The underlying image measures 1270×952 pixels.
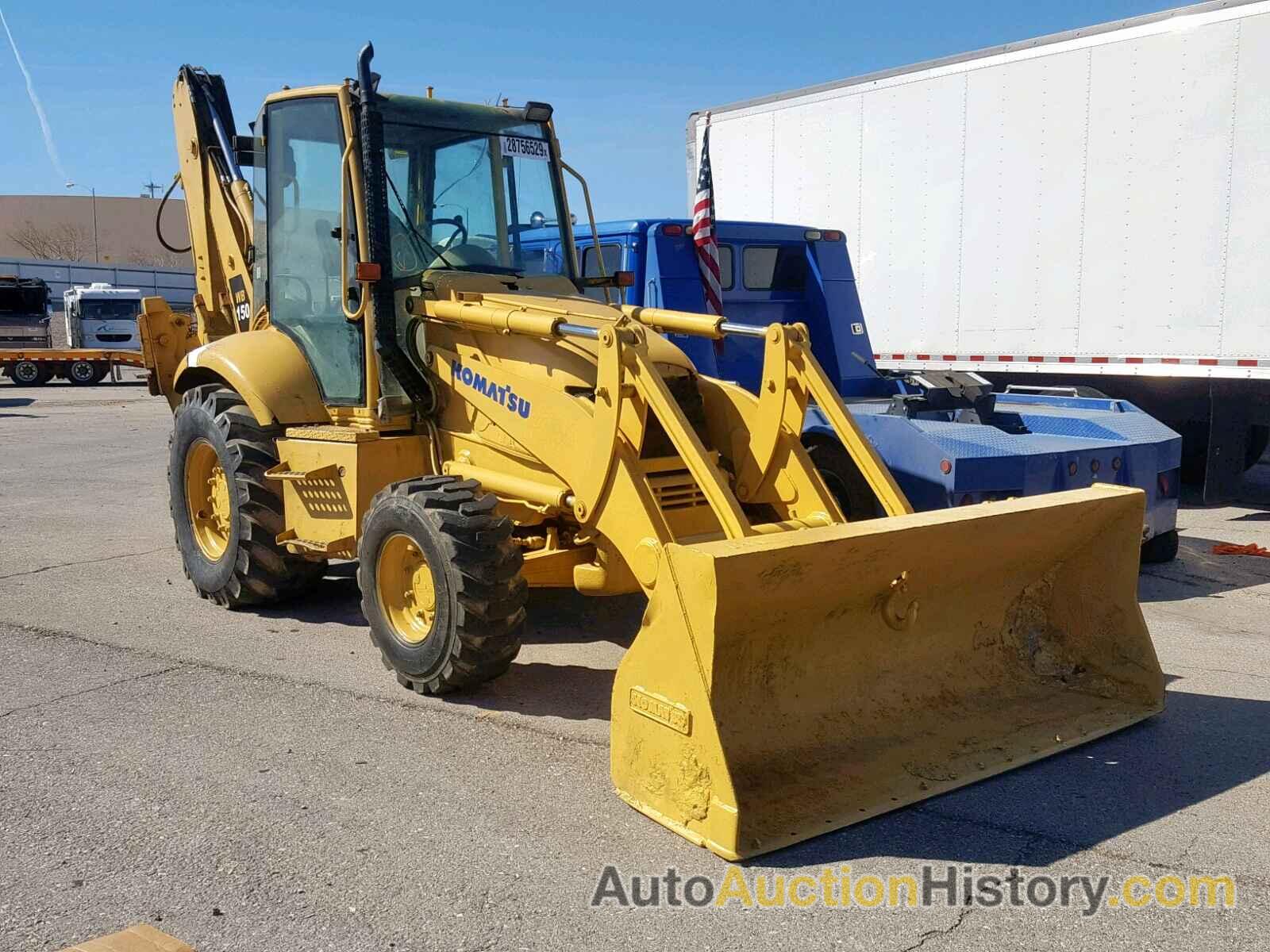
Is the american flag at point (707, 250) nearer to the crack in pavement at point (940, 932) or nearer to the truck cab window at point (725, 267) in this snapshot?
the truck cab window at point (725, 267)

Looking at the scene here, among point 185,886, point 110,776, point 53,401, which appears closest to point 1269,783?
point 185,886

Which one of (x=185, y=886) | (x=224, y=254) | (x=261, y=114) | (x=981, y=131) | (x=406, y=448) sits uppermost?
(x=981, y=131)

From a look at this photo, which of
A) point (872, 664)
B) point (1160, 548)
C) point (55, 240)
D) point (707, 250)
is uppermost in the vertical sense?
point (55, 240)

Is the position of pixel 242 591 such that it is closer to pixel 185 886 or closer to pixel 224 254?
pixel 224 254

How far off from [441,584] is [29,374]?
28770 mm

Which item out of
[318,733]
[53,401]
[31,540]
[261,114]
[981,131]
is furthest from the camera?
[53,401]

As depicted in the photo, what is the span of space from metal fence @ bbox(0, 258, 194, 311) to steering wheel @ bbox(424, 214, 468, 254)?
37.9 metres

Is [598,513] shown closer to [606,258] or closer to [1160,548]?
[606,258]

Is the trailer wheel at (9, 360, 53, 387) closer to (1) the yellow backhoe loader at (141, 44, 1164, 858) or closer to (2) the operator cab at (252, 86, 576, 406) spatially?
(1) the yellow backhoe loader at (141, 44, 1164, 858)

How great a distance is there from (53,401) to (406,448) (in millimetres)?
22203

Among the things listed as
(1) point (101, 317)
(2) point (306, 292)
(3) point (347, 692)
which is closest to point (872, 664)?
(3) point (347, 692)

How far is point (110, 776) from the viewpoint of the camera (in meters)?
4.71

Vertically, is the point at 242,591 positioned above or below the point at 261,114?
below

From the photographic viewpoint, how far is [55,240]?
6159 centimetres
